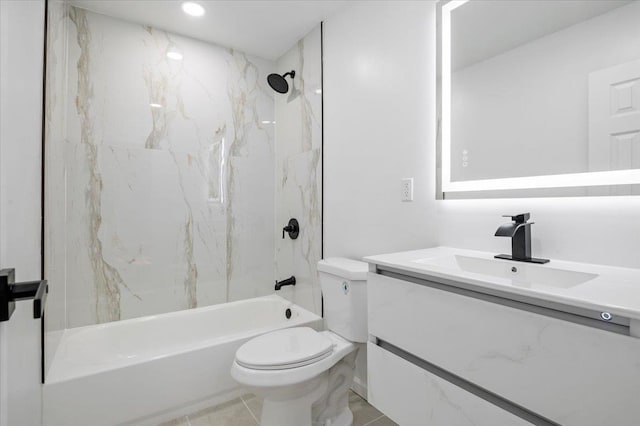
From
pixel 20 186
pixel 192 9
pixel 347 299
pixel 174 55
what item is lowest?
pixel 347 299

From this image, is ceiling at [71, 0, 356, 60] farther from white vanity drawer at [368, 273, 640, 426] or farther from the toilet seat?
the toilet seat

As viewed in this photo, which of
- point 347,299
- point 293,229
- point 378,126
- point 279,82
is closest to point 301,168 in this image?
point 293,229

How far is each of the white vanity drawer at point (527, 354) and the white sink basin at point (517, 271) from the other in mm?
123

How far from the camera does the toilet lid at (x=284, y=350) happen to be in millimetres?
1353

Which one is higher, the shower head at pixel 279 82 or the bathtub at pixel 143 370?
the shower head at pixel 279 82

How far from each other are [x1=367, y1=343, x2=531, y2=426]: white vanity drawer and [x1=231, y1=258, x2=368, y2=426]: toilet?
1.20 feet

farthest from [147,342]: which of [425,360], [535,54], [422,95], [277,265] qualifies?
[535,54]

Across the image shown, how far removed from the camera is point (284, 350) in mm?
1475

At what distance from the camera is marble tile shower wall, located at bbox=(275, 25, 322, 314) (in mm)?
2271

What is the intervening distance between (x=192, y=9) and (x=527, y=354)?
2485 mm

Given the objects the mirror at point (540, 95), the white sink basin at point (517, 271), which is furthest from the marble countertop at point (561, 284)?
the mirror at point (540, 95)

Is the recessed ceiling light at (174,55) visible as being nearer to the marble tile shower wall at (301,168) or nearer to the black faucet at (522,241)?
the marble tile shower wall at (301,168)

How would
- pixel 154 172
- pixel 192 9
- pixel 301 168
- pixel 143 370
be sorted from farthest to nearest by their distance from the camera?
pixel 301 168, pixel 154 172, pixel 192 9, pixel 143 370

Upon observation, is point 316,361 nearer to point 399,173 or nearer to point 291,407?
point 291,407
